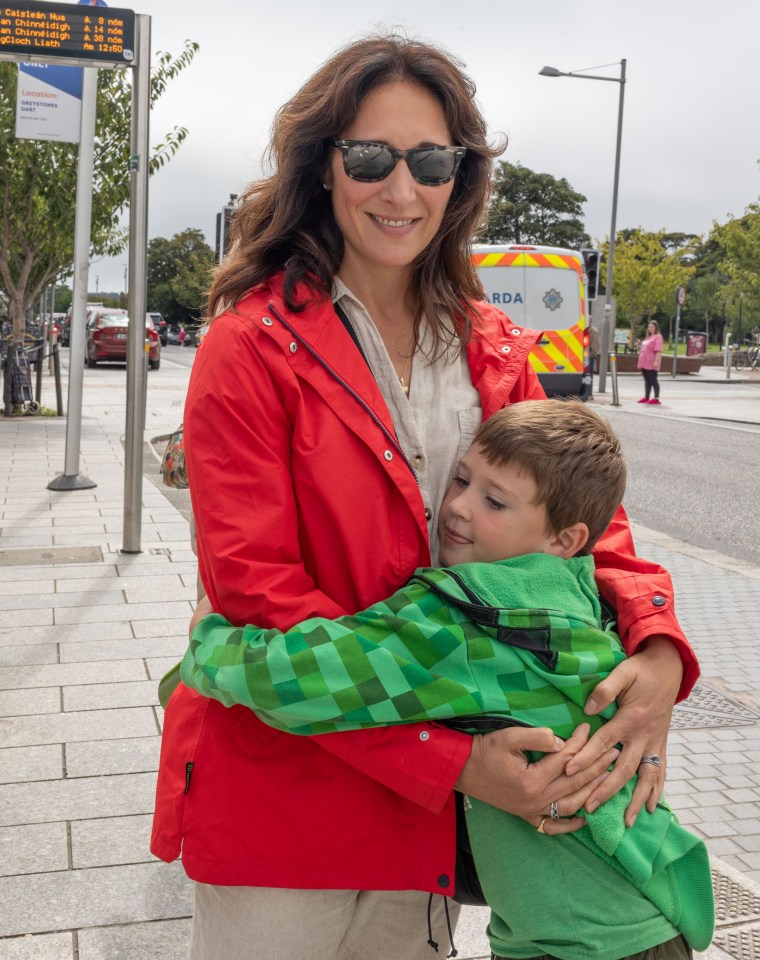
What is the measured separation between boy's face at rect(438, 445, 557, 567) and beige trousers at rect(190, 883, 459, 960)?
559 mm

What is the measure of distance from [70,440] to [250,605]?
8.46 m

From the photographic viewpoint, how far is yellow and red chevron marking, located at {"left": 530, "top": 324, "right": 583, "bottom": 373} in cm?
1738

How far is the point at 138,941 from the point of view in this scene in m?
2.80

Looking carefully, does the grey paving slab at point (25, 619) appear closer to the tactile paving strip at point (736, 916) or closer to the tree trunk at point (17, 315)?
the tactile paving strip at point (736, 916)

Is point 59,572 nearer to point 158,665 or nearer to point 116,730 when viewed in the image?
point 158,665

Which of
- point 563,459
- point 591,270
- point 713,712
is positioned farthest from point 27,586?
point 591,270

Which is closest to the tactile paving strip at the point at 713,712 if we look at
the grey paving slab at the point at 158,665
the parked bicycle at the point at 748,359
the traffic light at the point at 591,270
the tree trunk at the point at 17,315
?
the grey paving slab at the point at 158,665

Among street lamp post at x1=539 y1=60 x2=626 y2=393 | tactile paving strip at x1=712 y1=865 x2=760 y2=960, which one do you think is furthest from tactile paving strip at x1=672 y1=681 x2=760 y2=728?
street lamp post at x1=539 y1=60 x2=626 y2=393

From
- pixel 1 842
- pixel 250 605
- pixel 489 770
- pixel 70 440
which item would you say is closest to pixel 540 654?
pixel 489 770

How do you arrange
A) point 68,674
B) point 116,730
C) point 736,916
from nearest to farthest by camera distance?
1. point 736,916
2. point 116,730
3. point 68,674

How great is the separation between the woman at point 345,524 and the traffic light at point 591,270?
19.0 metres

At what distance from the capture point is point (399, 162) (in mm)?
1831

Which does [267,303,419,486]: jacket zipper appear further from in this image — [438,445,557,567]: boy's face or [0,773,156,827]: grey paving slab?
[0,773,156,827]: grey paving slab

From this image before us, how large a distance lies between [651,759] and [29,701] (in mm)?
3272
